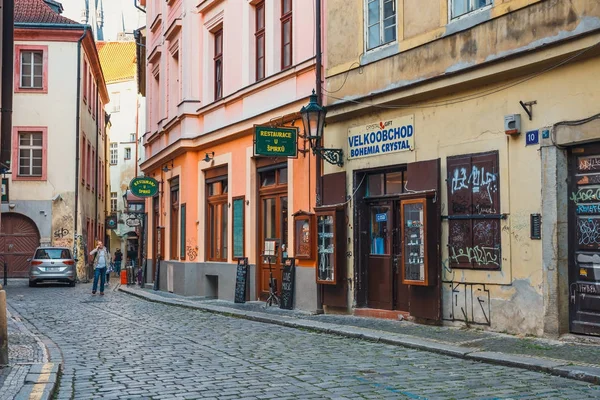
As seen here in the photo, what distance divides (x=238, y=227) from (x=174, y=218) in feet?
21.6

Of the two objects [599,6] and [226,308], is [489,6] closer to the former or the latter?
[599,6]

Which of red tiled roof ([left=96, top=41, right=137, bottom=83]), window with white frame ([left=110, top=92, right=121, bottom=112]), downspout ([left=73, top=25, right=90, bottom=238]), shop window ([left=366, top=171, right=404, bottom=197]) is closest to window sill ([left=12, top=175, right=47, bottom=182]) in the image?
downspout ([left=73, top=25, right=90, bottom=238])

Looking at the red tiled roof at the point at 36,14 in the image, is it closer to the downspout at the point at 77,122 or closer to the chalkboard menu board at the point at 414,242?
the downspout at the point at 77,122

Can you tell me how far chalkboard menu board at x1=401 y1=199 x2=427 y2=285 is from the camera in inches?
508

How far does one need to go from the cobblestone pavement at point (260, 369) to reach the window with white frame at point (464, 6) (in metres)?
5.19

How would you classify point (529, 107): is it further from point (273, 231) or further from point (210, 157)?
point (210, 157)

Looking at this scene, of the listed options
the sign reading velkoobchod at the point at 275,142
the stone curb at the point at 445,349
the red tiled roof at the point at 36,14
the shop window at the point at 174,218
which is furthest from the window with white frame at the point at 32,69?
the stone curb at the point at 445,349

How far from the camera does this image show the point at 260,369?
9.09 metres

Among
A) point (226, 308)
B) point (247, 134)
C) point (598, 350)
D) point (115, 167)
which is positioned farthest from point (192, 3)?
point (115, 167)

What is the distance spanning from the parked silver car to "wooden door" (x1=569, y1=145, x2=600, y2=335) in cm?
2428

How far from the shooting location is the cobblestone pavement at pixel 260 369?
25.1 ft

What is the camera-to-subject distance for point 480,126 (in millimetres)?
12227

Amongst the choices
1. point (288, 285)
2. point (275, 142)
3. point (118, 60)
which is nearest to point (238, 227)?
point (288, 285)

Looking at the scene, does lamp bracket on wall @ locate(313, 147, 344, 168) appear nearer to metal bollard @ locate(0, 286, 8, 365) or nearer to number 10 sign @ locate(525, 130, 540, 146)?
number 10 sign @ locate(525, 130, 540, 146)
